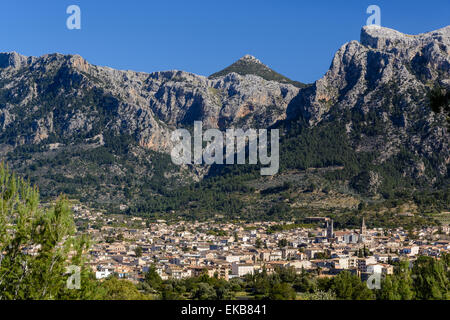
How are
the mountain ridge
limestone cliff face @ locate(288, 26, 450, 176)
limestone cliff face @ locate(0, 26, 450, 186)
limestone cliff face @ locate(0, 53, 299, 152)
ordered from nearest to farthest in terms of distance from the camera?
the mountain ridge, limestone cliff face @ locate(288, 26, 450, 176), limestone cliff face @ locate(0, 26, 450, 186), limestone cliff face @ locate(0, 53, 299, 152)

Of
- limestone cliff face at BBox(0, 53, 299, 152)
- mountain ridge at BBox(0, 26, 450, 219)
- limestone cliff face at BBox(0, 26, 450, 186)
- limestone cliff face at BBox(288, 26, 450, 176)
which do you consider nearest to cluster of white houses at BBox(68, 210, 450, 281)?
mountain ridge at BBox(0, 26, 450, 219)

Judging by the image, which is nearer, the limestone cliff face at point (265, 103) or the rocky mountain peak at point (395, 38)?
the limestone cliff face at point (265, 103)

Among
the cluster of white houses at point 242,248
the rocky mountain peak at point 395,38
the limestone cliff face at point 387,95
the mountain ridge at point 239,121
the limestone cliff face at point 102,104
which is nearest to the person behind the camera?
the cluster of white houses at point 242,248

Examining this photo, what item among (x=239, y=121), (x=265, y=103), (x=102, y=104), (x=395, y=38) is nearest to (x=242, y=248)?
(x=102, y=104)

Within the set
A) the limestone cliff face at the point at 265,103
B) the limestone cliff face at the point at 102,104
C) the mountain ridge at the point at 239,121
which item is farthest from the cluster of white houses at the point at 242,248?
the limestone cliff face at the point at 102,104

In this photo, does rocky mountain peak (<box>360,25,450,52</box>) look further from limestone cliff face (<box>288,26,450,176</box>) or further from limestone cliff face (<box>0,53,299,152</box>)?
limestone cliff face (<box>0,53,299,152</box>)

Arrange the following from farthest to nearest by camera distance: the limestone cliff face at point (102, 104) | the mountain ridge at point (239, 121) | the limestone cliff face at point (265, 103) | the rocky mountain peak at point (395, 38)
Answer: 1. the limestone cliff face at point (102, 104)
2. the rocky mountain peak at point (395, 38)
3. the limestone cliff face at point (265, 103)
4. the mountain ridge at point (239, 121)

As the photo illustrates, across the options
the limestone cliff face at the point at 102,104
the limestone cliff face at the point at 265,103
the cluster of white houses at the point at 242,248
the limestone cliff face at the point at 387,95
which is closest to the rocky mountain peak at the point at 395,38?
the limestone cliff face at the point at 387,95

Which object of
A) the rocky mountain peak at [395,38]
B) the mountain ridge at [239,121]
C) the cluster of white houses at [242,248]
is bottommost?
the cluster of white houses at [242,248]

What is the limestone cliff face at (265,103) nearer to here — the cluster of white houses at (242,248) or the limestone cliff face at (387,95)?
the limestone cliff face at (387,95)

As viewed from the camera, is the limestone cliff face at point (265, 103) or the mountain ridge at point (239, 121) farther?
the limestone cliff face at point (265, 103)

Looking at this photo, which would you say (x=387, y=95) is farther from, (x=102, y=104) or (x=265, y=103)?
(x=102, y=104)

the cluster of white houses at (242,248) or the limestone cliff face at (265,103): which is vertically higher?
the limestone cliff face at (265,103)
